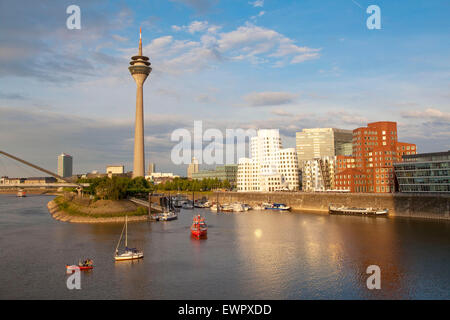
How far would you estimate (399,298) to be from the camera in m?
30.5

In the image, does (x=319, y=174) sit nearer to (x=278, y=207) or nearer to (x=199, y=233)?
(x=278, y=207)

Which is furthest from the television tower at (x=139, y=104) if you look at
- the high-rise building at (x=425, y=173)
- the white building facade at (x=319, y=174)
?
the high-rise building at (x=425, y=173)

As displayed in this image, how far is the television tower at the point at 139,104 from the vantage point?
14800 cm

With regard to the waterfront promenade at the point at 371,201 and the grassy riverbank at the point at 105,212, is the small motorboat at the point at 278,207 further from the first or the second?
the grassy riverbank at the point at 105,212

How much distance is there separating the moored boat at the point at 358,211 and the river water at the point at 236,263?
63.8ft

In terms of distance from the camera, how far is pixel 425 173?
85.8 meters

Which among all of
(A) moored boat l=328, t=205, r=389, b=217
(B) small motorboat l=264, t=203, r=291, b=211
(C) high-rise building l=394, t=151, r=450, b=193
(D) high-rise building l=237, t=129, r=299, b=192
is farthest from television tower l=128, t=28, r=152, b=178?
(C) high-rise building l=394, t=151, r=450, b=193

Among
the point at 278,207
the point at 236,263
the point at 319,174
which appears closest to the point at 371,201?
the point at 278,207

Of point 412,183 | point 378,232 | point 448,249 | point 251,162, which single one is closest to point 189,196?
point 251,162

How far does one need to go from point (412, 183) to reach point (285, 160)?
66.9m

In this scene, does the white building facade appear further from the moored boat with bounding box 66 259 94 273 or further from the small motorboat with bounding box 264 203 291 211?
the moored boat with bounding box 66 259 94 273

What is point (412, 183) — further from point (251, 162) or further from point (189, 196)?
point (189, 196)

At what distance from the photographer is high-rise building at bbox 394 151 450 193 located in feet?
269

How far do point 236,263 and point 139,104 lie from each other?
121 m
